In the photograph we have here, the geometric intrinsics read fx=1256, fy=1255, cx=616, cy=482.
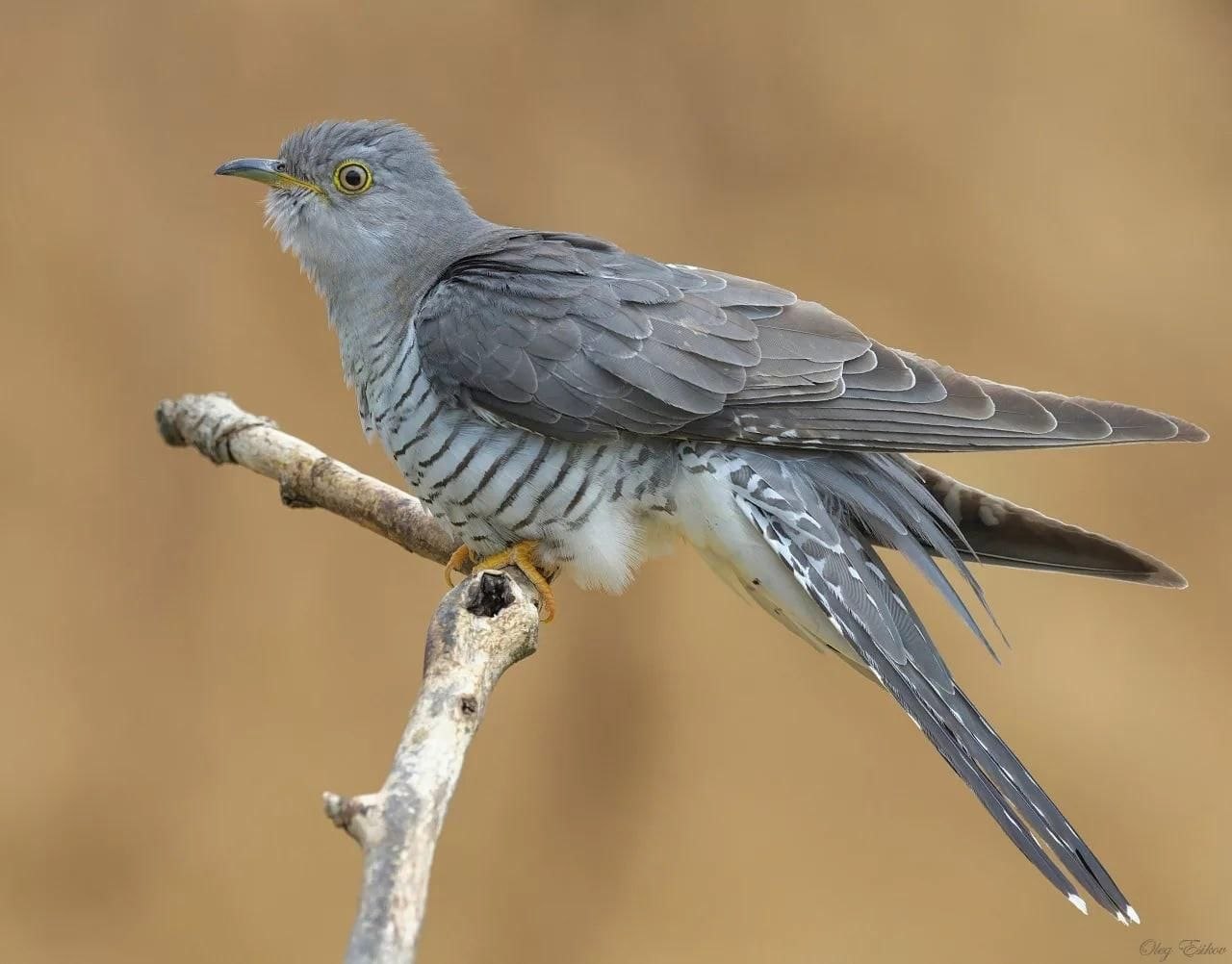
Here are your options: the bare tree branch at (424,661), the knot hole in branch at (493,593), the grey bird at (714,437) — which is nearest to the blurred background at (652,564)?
the bare tree branch at (424,661)

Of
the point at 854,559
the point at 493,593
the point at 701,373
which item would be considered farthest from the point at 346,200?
the point at 854,559

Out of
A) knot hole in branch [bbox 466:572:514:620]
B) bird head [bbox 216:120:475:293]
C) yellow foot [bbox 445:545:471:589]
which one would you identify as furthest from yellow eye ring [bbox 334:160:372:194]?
knot hole in branch [bbox 466:572:514:620]

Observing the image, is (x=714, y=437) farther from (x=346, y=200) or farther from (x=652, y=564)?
(x=652, y=564)

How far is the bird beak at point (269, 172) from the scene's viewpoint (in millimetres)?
2412

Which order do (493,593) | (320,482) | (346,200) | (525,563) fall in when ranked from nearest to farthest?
1. (493,593)
2. (525,563)
3. (346,200)
4. (320,482)

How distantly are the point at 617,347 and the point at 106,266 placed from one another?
89.8 inches

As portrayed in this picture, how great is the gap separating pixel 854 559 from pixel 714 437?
0.31 meters

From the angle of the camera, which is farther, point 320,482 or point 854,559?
point 320,482

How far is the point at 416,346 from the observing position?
7.25ft

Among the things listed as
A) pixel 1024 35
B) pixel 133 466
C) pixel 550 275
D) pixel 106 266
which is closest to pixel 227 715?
pixel 133 466

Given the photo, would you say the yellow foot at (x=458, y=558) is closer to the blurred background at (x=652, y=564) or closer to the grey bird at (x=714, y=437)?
the grey bird at (x=714, y=437)

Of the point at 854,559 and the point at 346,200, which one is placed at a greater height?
the point at 346,200

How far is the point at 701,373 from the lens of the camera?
207 centimetres

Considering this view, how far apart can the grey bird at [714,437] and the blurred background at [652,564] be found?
5.58 feet
